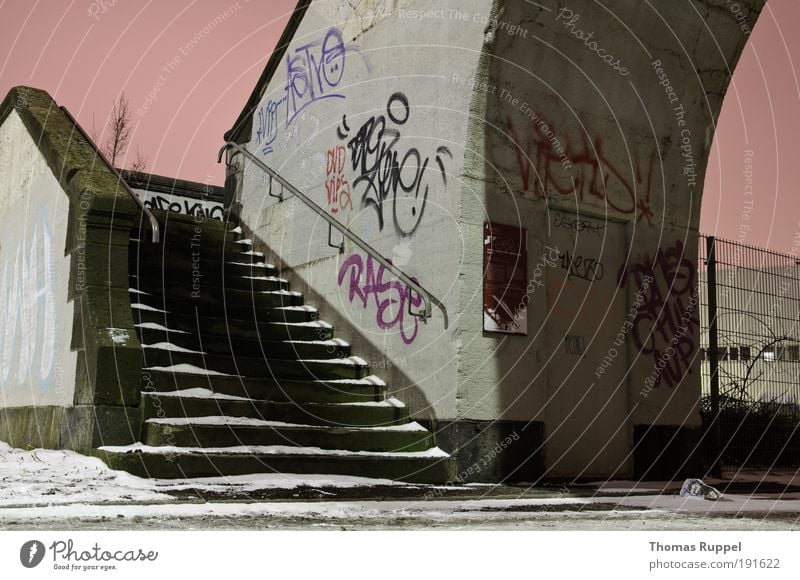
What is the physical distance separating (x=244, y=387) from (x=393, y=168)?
2.57m

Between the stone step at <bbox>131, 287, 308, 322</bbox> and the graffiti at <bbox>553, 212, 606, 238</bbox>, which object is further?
the stone step at <bbox>131, 287, 308, 322</bbox>

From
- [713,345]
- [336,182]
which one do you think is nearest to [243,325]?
[336,182]

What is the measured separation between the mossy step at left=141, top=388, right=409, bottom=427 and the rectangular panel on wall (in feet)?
3.84

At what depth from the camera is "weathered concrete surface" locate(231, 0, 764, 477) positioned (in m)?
7.37

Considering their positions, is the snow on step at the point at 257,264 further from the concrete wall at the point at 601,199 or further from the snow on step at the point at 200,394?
the concrete wall at the point at 601,199

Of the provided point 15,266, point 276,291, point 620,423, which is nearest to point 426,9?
point 276,291

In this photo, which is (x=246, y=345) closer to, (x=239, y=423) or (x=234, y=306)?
(x=234, y=306)

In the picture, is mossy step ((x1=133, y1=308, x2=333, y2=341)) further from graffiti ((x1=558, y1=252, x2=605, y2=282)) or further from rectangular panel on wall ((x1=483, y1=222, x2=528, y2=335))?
graffiti ((x1=558, y1=252, x2=605, y2=282))

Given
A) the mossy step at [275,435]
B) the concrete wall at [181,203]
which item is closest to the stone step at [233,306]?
the mossy step at [275,435]

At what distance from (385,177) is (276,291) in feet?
6.47

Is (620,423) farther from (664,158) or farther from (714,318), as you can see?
(664,158)

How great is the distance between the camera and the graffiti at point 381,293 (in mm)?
7840

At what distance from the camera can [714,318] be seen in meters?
9.16

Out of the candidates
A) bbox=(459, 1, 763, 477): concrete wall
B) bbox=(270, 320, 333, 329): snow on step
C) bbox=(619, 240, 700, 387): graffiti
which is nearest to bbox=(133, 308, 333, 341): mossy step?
bbox=(270, 320, 333, 329): snow on step
